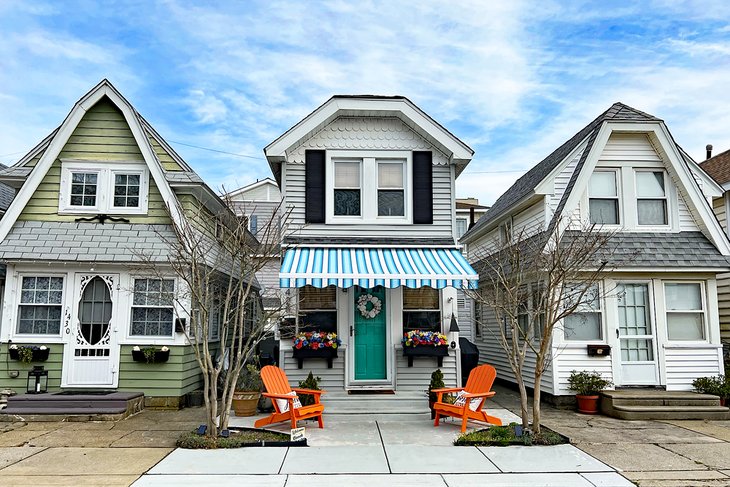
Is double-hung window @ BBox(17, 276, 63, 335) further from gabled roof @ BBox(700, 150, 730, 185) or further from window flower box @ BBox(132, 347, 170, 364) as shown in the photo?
gabled roof @ BBox(700, 150, 730, 185)

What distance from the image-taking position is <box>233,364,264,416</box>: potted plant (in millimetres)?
10906

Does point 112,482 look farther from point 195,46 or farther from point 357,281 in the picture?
A: point 195,46

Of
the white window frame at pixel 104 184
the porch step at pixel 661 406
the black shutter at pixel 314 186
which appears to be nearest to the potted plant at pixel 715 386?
the porch step at pixel 661 406

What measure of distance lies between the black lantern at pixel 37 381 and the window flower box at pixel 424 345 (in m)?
7.60

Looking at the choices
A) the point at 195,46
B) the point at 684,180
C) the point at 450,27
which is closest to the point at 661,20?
the point at 684,180

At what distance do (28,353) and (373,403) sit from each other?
288 inches

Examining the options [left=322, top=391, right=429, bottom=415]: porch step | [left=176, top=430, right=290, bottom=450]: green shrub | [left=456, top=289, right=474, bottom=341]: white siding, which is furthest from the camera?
[left=456, top=289, right=474, bottom=341]: white siding

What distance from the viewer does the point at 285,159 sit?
496 inches

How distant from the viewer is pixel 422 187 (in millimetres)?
12727

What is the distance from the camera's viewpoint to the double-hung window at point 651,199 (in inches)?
515

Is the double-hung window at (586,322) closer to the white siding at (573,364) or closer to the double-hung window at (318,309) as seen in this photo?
the white siding at (573,364)

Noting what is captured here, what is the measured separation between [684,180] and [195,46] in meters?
14.1

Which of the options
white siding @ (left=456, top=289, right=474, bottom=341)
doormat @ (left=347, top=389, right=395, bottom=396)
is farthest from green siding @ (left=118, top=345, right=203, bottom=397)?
white siding @ (left=456, top=289, right=474, bottom=341)

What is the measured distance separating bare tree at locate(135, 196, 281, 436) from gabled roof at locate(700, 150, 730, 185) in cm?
1311
